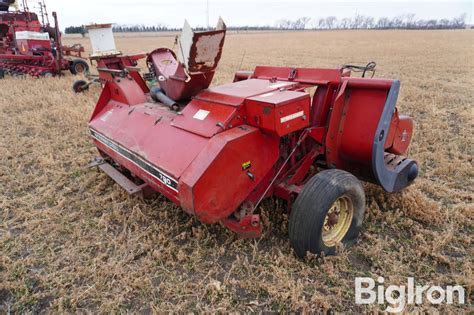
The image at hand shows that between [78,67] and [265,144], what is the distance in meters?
11.3

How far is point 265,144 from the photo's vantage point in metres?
2.55

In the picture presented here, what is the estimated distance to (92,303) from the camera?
2.28 metres

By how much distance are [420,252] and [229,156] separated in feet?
5.73

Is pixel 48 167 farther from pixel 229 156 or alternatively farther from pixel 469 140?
pixel 469 140

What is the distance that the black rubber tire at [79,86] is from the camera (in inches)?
333

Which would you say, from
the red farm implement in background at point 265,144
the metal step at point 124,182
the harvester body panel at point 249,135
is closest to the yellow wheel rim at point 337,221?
the red farm implement in background at point 265,144

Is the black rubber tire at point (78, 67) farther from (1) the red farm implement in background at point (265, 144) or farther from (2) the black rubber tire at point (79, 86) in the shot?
(1) the red farm implement in background at point (265, 144)

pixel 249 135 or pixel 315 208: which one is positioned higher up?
pixel 249 135

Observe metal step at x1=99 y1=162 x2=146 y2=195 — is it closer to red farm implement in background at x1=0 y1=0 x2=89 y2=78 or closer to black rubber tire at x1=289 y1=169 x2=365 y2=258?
black rubber tire at x1=289 y1=169 x2=365 y2=258

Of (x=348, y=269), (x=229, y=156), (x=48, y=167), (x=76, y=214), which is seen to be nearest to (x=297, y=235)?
(x=348, y=269)

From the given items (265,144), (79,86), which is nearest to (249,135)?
(265,144)

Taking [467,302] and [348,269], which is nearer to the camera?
[467,302]

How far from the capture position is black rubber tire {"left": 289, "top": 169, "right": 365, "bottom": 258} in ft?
7.84

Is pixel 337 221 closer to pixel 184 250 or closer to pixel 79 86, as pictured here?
pixel 184 250
